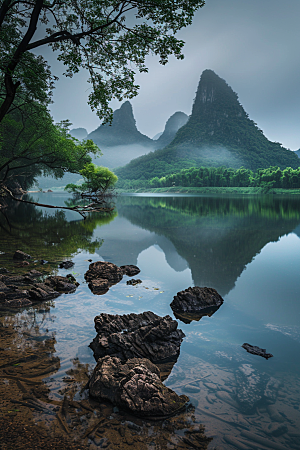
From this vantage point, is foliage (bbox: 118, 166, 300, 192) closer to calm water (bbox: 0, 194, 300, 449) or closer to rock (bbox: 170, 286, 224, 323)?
calm water (bbox: 0, 194, 300, 449)

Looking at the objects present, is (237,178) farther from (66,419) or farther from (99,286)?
(66,419)

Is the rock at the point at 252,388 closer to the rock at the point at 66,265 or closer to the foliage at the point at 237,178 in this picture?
the rock at the point at 66,265

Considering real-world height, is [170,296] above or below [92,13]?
below

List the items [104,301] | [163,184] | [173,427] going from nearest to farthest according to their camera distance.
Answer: [173,427] < [104,301] < [163,184]

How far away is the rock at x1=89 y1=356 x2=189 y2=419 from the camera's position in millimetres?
3877

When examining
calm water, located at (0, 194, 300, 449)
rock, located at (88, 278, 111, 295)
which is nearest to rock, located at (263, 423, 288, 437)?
calm water, located at (0, 194, 300, 449)

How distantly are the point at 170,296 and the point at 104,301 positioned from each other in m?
2.34

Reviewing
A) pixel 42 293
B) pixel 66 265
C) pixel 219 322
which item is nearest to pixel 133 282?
pixel 42 293

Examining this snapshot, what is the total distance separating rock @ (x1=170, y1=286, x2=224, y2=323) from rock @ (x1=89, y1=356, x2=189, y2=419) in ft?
10.8

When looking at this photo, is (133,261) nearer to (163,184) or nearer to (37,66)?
(37,66)

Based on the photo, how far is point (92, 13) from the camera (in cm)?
880

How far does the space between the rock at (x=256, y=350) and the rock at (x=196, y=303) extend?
1.74 meters

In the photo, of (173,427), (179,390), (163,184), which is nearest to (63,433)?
(173,427)

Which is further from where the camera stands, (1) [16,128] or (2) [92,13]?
(1) [16,128]
